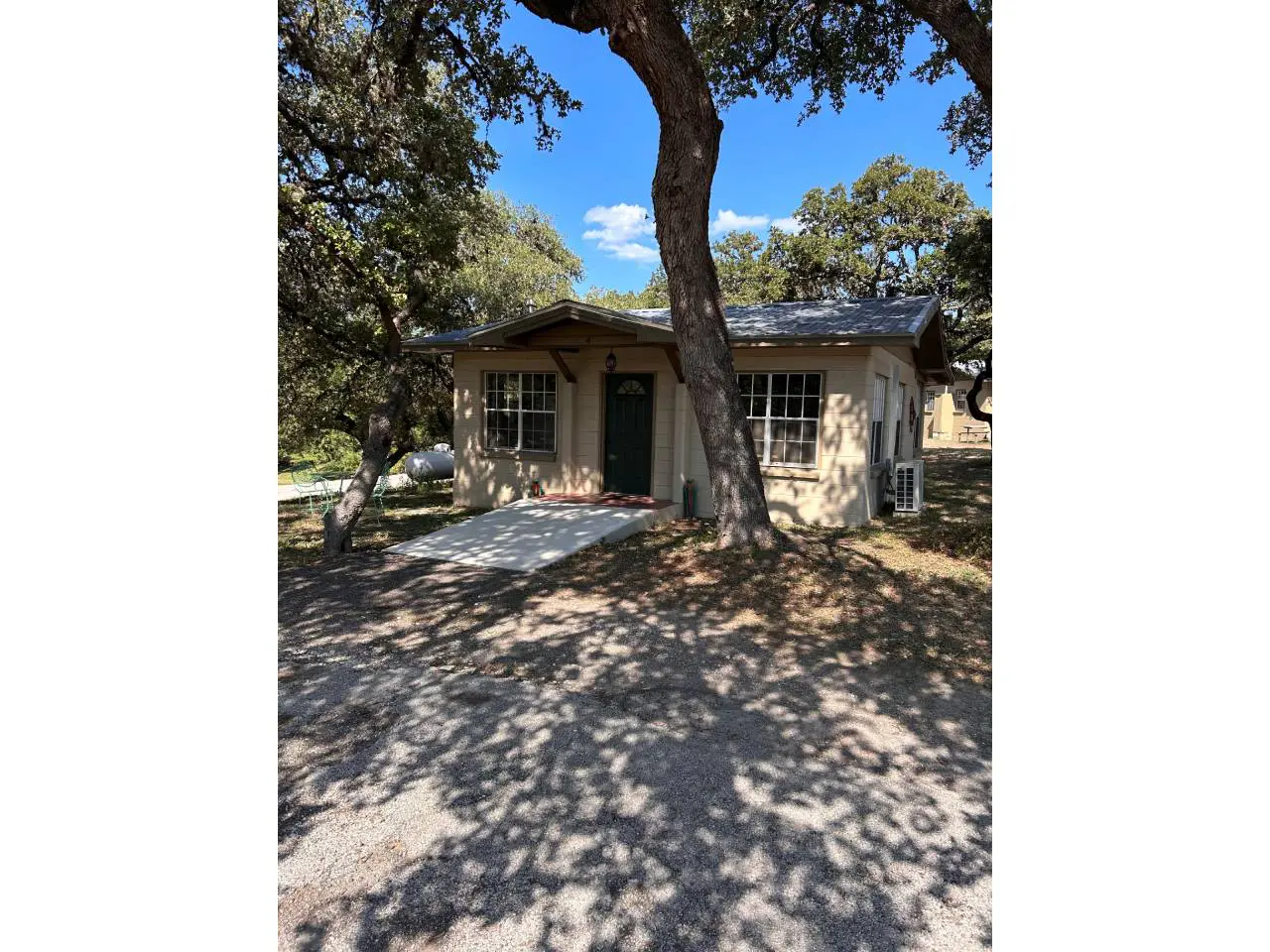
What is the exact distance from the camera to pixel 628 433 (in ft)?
36.5

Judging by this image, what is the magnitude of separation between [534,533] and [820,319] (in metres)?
5.61

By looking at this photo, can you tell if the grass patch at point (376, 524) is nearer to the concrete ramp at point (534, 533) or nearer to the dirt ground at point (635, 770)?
the concrete ramp at point (534, 533)

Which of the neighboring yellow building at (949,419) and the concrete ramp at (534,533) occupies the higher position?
the neighboring yellow building at (949,419)

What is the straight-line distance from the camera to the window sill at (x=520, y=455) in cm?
1158

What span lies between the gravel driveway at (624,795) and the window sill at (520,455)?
6599 mm

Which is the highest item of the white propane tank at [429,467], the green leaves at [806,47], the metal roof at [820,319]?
the green leaves at [806,47]

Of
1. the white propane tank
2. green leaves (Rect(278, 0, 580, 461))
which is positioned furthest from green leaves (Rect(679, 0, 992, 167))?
the white propane tank

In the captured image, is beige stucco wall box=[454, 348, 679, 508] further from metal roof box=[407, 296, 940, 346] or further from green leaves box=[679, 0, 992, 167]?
green leaves box=[679, 0, 992, 167]

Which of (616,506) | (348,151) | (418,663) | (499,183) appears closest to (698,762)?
(418,663)

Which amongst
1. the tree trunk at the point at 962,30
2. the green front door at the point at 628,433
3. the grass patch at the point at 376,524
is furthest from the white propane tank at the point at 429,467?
the tree trunk at the point at 962,30

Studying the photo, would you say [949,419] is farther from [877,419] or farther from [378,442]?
[378,442]

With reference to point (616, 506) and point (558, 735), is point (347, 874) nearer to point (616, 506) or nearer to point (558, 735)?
point (558, 735)

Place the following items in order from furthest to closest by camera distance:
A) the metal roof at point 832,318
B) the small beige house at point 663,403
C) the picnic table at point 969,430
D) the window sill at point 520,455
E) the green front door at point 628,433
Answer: the picnic table at point 969,430 → the window sill at point 520,455 → the green front door at point 628,433 → the small beige house at point 663,403 → the metal roof at point 832,318
